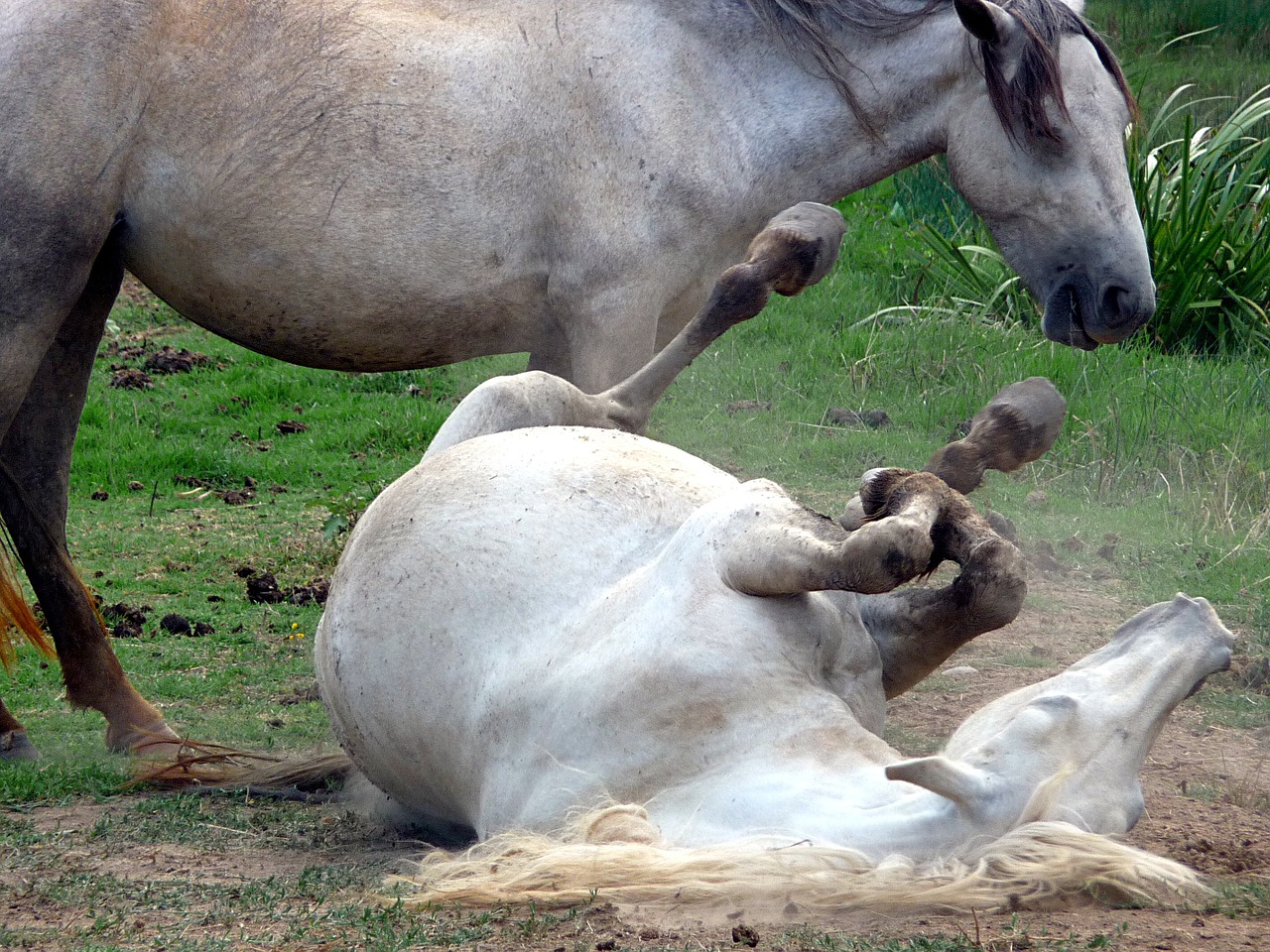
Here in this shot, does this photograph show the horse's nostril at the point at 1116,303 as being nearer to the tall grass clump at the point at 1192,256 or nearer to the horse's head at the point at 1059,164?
the horse's head at the point at 1059,164

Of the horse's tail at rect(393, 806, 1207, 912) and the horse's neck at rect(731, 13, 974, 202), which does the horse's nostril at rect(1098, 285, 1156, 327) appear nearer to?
the horse's neck at rect(731, 13, 974, 202)

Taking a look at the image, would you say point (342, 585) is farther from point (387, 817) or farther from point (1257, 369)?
point (1257, 369)

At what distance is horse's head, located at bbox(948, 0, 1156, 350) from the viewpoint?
3654 millimetres

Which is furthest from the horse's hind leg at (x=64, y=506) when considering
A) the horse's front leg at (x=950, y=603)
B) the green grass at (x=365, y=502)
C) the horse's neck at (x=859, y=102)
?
the horse's front leg at (x=950, y=603)

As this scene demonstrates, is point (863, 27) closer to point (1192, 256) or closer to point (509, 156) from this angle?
point (509, 156)

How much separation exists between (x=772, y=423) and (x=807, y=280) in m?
3.18

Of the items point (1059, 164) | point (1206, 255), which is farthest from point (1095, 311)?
point (1206, 255)

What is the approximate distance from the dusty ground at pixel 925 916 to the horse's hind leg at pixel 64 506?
2.50 ft

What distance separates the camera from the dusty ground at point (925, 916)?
1981mm

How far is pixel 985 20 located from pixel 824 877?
2.34 meters

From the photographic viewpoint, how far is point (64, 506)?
13.6 ft

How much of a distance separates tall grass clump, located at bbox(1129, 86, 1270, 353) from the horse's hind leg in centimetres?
524

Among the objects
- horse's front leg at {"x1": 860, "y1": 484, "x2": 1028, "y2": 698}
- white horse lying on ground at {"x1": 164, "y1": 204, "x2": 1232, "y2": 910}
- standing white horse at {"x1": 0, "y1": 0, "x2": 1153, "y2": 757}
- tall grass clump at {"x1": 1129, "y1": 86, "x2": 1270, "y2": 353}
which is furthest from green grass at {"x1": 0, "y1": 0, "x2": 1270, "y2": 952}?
standing white horse at {"x1": 0, "y1": 0, "x2": 1153, "y2": 757}

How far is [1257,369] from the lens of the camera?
682cm
